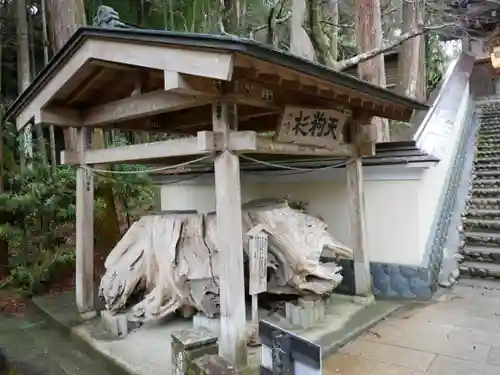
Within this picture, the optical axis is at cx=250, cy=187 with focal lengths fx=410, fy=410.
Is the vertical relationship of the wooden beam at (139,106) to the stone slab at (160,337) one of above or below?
above

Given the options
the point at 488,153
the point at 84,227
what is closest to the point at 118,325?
the point at 84,227

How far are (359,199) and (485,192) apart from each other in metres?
3.32

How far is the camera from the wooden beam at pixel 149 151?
378 centimetres

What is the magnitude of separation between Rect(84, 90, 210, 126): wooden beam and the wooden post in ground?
251 centimetres

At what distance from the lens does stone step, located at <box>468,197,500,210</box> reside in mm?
7109

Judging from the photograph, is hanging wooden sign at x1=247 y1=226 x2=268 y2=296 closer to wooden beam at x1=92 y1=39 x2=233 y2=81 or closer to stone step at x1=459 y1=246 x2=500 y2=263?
wooden beam at x1=92 y1=39 x2=233 y2=81

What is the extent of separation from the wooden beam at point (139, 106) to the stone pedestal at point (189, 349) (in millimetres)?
2126

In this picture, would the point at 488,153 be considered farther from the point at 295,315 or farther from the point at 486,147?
the point at 295,315

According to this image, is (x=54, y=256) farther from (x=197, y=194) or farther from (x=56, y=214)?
(x=197, y=194)

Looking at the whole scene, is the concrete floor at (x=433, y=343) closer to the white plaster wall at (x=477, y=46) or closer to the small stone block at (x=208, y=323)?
the small stone block at (x=208, y=323)

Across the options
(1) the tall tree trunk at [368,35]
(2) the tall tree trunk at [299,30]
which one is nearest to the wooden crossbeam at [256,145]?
(2) the tall tree trunk at [299,30]

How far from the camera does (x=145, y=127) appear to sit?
637 centimetres

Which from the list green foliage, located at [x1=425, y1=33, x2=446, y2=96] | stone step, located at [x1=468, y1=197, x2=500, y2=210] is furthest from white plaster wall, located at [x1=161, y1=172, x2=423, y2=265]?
green foliage, located at [x1=425, y1=33, x2=446, y2=96]

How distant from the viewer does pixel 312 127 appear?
480 cm
